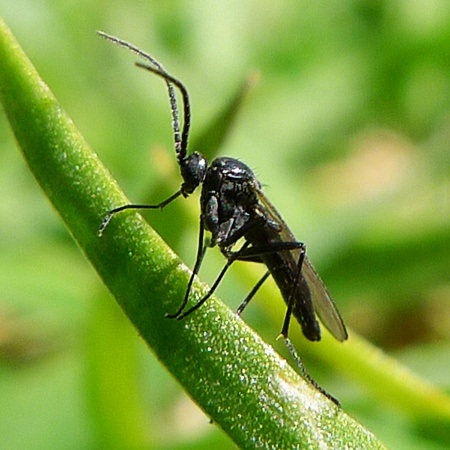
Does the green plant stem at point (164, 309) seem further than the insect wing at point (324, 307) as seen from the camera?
No

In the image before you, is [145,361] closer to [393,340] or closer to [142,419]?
→ [142,419]

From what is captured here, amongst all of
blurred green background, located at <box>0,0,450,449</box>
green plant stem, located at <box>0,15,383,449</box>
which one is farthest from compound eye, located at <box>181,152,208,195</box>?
green plant stem, located at <box>0,15,383,449</box>

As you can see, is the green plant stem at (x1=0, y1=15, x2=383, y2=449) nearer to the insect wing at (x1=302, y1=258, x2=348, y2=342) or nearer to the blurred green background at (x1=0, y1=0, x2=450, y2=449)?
the insect wing at (x1=302, y1=258, x2=348, y2=342)

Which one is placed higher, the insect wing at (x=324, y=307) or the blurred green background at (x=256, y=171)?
the insect wing at (x=324, y=307)

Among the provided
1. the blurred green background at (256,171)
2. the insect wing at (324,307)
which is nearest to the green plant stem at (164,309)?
the insect wing at (324,307)

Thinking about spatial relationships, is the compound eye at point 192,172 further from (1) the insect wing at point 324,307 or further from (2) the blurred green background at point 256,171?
(1) the insect wing at point 324,307

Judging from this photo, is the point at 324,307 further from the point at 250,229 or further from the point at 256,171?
the point at 256,171

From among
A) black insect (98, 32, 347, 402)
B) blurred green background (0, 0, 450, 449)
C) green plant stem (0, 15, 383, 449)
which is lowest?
blurred green background (0, 0, 450, 449)

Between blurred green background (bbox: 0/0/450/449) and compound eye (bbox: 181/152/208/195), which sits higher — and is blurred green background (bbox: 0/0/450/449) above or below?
below
